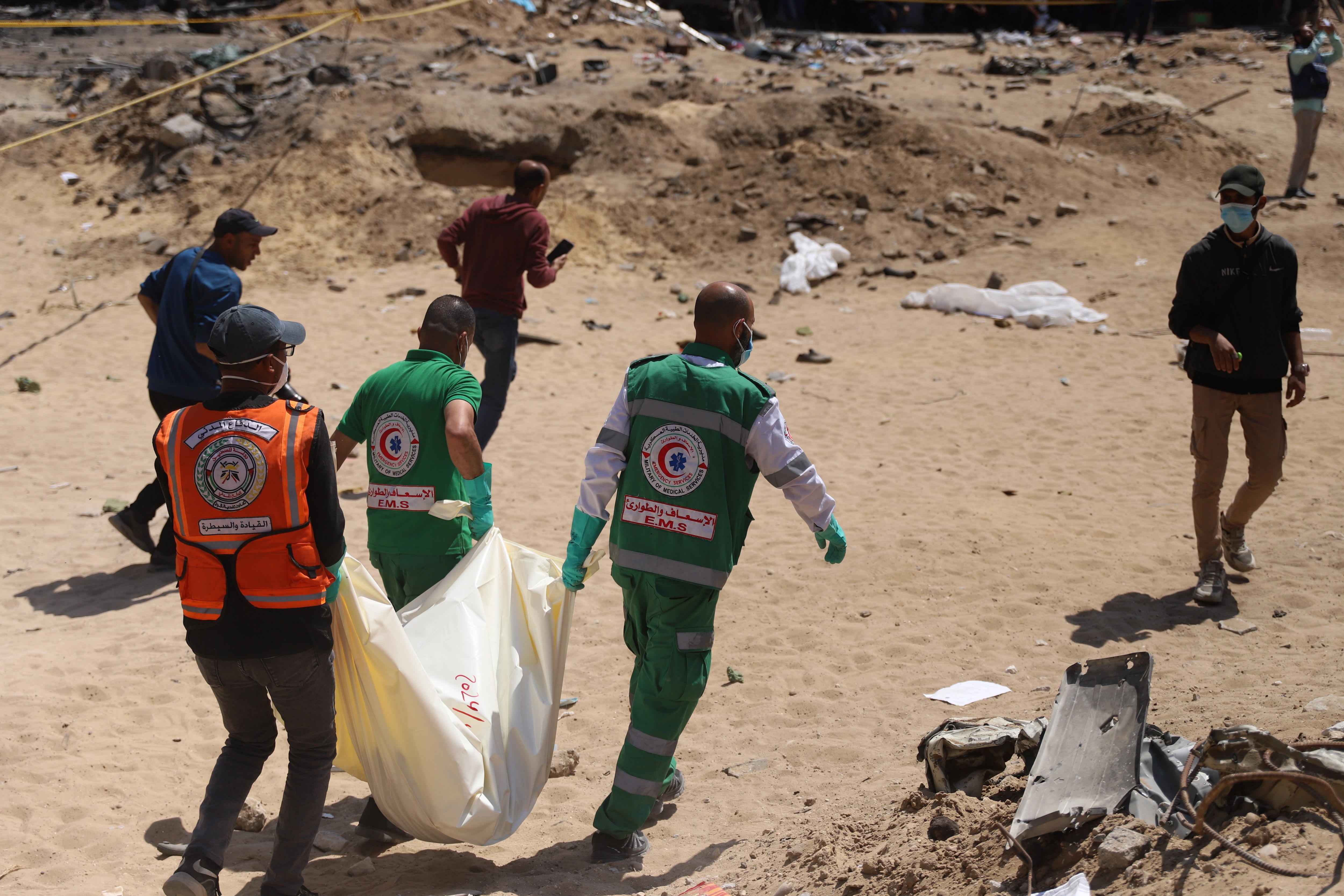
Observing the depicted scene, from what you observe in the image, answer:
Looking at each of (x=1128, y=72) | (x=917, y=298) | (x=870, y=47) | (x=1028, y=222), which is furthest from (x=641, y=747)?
(x=870, y=47)

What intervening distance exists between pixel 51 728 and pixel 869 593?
3.75 m

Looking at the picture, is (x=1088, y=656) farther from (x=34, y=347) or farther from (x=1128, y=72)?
(x=1128, y=72)

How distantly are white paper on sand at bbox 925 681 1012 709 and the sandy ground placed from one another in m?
0.06

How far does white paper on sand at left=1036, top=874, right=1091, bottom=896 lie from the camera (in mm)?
2424

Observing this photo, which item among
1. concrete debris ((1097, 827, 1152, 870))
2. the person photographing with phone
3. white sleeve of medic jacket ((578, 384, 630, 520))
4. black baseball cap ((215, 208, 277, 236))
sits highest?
the person photographing with phone

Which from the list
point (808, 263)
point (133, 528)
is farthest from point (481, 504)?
point (808, 263)

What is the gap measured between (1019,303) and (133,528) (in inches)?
332

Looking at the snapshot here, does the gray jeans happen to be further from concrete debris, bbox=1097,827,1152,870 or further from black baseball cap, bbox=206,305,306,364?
concrete debris, bbox=1097,827,1152,870

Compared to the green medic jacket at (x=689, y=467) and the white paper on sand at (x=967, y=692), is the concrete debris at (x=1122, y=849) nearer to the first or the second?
the green medic jacket at (x=689, y=467)

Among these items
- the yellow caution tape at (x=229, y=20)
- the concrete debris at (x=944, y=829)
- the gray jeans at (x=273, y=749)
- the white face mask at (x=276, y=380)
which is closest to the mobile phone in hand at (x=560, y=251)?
the white face mask at (x=276, y=380)

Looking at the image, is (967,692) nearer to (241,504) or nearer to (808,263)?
(241,504)

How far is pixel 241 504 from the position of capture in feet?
8.36

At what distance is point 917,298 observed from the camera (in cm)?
1123

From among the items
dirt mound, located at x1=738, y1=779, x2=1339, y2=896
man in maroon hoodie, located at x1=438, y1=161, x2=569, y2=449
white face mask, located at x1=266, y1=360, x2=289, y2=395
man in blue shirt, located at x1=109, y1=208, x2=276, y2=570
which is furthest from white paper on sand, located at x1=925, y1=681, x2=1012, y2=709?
man in blue shirt, located at x1=109, y1=208, x2=276, y2=570
